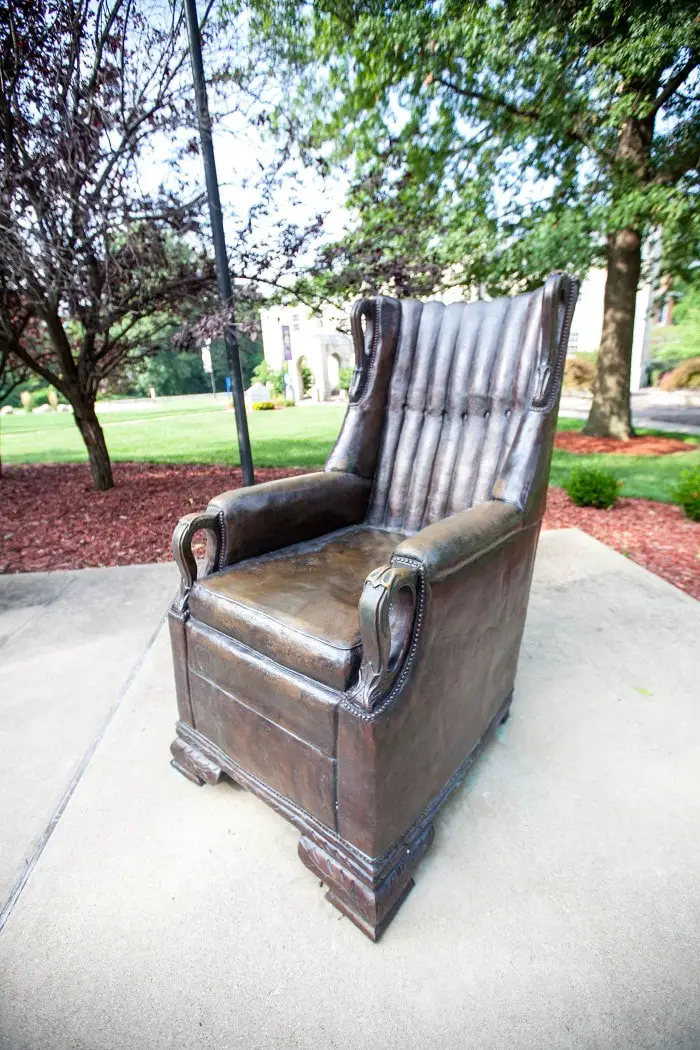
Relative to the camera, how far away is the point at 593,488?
15.4 ft

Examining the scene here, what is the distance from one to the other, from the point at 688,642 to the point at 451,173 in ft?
23.6

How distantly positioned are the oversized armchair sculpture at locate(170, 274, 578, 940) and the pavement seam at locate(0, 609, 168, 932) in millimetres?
351

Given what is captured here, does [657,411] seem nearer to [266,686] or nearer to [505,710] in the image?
[505,710]

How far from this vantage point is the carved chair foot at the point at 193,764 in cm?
161

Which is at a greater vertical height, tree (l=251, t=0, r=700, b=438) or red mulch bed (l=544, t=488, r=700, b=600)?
tree (l=251, t=0, r=700, b=438)

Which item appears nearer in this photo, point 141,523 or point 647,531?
point 647,531

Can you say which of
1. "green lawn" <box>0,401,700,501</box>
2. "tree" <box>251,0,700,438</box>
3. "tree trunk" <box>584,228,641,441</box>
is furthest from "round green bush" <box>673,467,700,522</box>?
"tree trunk" <box>584,228,641,441</box>

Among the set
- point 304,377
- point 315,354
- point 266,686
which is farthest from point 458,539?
point 304,377

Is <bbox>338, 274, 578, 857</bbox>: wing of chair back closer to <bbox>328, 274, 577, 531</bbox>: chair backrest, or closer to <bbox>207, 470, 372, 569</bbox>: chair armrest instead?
<bbox>328, 274, 577, 531</bbox>: chair backrest

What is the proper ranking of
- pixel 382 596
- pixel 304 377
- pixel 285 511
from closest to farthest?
1. pixel 382 596
2. pixel 285 511
3. pixel 304 377

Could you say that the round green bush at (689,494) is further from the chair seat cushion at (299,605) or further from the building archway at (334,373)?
the building archway at (334,373)

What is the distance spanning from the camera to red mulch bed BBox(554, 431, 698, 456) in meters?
7.53

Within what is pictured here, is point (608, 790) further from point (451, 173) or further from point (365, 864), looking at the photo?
point (451, 173)

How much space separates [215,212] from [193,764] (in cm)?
363
